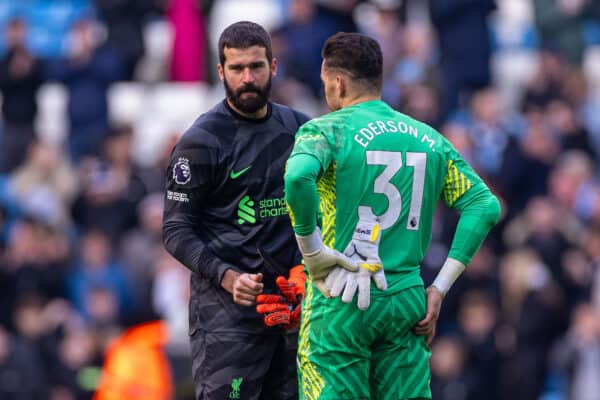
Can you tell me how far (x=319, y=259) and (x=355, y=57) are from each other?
1.06m

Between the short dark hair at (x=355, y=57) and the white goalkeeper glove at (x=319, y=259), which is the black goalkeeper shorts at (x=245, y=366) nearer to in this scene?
the white goalkeeper glove at (x=319, y=259)

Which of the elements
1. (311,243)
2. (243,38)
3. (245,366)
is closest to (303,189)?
(311,243)

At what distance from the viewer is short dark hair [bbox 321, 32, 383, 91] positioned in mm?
6961

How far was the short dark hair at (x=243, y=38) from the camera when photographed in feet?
24.3

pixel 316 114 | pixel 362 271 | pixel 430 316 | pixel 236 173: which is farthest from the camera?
pixel 316 114

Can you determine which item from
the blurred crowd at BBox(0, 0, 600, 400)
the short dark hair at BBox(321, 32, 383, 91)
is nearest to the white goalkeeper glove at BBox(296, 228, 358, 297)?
the short dark hair at BBox(321, 32, 383, 91)

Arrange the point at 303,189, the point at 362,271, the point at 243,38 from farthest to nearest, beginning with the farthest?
the point at 243,38 < the point at 362,271 < the point at 303,189

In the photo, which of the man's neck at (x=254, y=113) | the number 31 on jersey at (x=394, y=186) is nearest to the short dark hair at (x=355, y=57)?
the number 31 on jersey at (x=394, y=186)

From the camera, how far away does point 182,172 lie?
743cm

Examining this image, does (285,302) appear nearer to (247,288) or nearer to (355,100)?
(247,288)

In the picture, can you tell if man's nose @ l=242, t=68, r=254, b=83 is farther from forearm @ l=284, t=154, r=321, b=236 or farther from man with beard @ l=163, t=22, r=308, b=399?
forearm @ l=284, t=154, r=321, b=236

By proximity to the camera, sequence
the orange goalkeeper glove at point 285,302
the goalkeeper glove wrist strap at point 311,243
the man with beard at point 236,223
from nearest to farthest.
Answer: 1. the goalkeeper glove wrist strap at point 311,243
2. the orange goalkeeper glove at point 285,302
3. the man with beard at point 236,223

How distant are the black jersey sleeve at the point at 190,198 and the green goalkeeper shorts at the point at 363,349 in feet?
2.20

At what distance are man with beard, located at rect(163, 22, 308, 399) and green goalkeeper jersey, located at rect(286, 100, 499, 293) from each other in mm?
608
